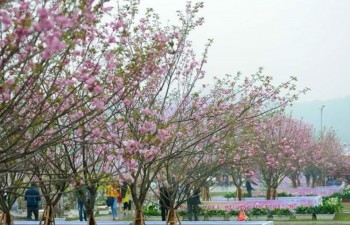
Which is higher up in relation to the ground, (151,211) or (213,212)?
(151,211)

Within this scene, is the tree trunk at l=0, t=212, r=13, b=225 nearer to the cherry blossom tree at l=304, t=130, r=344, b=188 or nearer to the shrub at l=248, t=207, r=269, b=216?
the shrub at l=248, t=207, r=269, b=216

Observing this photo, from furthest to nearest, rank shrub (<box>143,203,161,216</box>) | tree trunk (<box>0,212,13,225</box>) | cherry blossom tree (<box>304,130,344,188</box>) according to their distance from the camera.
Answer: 1. cherry blossom tree (<box>304,130,344,188</box>)
2. shrub (<box>143,203,161,216</box>)
3. tree trunk (<box>0,212,13,225</box>)

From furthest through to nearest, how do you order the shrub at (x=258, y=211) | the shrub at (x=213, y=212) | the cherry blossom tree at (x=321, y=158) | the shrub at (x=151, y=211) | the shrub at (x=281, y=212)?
the cherry blossom tree at (x=321, y=158) < the shrub at (x=151, y=211) < the shrub at (x=281, y=212) < the shrub at (x=258, y=211) < the shrub at (x=213, y=212)

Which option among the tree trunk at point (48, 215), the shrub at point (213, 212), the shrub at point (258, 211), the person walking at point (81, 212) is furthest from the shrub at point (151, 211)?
the tree trunk at point (48, 215)

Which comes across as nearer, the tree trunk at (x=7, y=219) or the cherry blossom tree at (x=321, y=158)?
the tree trunk at (x=7, y=219)

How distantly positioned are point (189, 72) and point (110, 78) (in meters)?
5.16

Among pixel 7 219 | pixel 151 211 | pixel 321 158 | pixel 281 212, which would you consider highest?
pixel 321 158

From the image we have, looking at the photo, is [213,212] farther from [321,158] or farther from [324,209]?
[321,158]

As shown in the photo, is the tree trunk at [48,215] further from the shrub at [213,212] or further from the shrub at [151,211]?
the shrub at [213,212]

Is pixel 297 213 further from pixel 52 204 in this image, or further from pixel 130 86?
pixel 130 86

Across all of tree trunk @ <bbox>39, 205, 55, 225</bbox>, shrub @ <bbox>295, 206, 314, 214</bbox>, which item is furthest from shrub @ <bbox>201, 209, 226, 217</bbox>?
tree trunk @ <bbox>39, 205, 55, 225</bbox>

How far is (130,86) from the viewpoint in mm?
8695

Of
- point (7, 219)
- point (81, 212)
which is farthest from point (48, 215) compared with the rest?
point (81, 212)

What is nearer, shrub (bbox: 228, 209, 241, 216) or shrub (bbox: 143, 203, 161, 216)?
shrub (bbox: 228, 209, 241, 216)
